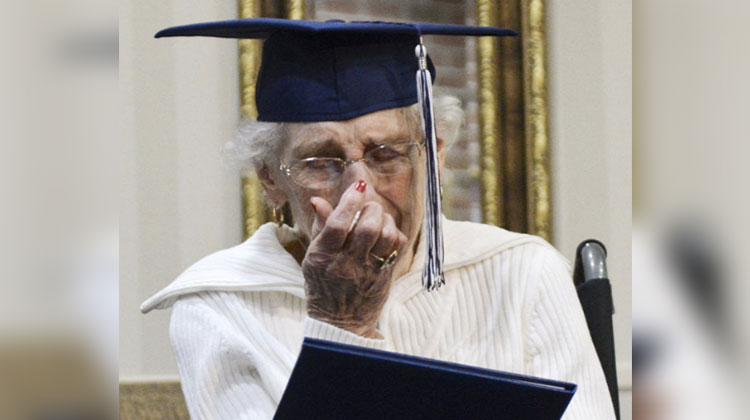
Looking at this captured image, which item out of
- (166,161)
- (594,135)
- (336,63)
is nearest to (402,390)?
(336,63)

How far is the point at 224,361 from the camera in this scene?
1.57 meters

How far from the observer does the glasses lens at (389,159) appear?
1.58m

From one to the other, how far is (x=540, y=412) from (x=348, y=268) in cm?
44

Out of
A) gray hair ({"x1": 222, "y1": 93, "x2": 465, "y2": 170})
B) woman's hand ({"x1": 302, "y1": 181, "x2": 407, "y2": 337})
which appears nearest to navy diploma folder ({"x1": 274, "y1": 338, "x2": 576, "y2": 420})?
woman's hand ({"x1": 302, "y1": 181, "x2": 407, "y2": 337})

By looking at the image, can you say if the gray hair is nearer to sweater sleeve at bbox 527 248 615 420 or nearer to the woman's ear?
the woman's ear

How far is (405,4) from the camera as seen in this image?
2.62 metres

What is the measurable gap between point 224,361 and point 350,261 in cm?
29

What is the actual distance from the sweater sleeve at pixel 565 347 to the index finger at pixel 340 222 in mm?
383

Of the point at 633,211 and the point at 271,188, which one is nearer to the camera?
the point at 633,211

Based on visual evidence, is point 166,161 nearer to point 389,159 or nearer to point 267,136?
point 267,136

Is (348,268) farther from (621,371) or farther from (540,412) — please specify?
(621,371)

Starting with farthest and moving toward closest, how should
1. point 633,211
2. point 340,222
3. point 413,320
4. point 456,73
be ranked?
point 456,73 < point 413,320 < point 340,222 < point 633,211

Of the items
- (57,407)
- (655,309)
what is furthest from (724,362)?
(57,407)

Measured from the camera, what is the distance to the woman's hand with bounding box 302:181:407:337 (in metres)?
1.44
